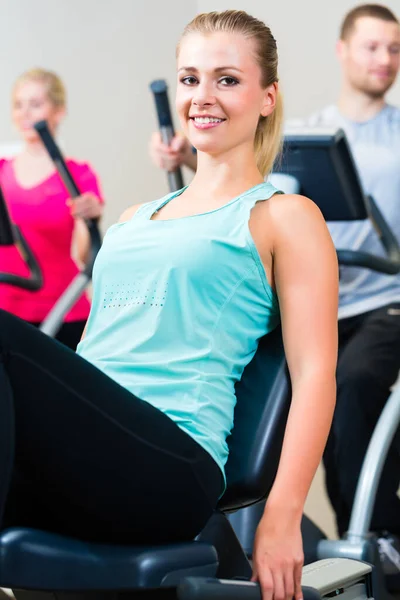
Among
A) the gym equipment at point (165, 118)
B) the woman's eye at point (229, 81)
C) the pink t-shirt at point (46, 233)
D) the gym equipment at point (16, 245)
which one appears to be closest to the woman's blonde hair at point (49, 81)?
the pink t-shirt at point (46, 233)

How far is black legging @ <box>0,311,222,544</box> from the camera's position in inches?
39.3

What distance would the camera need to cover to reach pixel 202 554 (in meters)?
1.12

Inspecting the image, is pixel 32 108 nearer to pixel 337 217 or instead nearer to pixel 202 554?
pixel 337 217

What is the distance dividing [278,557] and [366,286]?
5.15 ft

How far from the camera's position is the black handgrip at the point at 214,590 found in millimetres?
1060

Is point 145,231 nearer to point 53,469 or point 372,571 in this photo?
point 53,469

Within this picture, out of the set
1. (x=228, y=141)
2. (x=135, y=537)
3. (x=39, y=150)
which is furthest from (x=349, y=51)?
(x=135, y=537)

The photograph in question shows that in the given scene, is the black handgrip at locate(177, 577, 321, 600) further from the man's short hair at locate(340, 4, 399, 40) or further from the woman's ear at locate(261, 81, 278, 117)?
the man's short hair at locate(340, 4, 399, 40)

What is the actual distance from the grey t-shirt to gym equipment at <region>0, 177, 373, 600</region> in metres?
1.27

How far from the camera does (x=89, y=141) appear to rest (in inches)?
172

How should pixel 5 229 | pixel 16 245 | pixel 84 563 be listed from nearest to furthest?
pixel 84 563 → pixel 5 229 → pixel 16 245

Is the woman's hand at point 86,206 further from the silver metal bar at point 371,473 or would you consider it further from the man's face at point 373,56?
the silver metal bar at point 371,473

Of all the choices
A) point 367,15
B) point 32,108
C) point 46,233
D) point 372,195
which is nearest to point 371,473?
point 372,195

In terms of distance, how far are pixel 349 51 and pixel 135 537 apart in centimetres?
219
